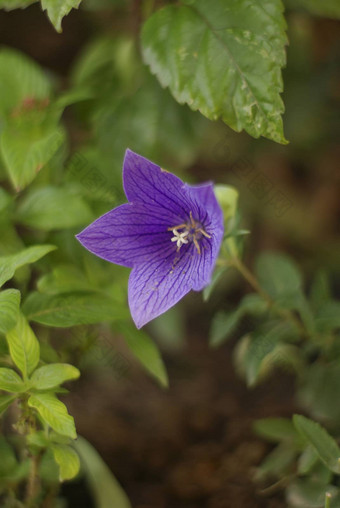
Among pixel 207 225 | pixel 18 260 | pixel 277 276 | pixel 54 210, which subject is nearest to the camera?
pixel 18 260

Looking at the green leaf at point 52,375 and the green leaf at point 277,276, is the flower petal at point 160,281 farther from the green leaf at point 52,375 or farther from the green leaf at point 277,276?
the green leaf at point 277,276

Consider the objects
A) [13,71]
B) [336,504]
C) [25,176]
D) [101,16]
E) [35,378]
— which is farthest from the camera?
[101,16]

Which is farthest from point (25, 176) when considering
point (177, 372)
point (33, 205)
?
point (177, 372)

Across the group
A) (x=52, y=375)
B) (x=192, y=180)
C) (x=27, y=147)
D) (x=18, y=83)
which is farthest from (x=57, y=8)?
(x=192, y=180)

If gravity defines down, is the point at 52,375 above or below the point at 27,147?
below

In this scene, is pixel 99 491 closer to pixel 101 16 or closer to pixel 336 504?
pixel 336 504

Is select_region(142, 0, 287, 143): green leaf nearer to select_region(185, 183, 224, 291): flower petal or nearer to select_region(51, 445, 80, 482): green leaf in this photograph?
select_region(185, 183, 224, 291): flower petal

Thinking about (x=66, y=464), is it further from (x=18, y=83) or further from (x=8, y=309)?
(x=18, y=83)
